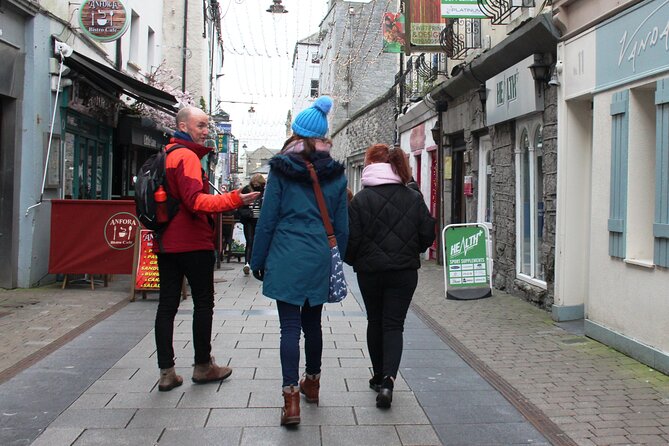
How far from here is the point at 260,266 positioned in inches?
161

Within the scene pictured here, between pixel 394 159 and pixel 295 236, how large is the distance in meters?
1.00

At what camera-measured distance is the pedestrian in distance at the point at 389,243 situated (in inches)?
174

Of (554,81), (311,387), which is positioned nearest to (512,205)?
(554,81)

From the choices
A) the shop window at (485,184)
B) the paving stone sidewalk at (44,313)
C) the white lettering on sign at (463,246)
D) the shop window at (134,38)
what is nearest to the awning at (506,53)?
the shop window at (485,184)

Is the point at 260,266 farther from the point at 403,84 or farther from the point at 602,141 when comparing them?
the point at 403,84

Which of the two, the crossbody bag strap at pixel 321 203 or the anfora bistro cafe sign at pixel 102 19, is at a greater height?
the anfora bistro cafe sign at pixel 102 19

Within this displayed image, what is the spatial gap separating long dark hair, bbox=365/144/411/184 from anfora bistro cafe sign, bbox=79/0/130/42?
650 cm

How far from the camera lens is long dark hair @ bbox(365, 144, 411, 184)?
4.56 meters

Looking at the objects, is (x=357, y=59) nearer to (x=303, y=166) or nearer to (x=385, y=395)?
(x=303, y=166)

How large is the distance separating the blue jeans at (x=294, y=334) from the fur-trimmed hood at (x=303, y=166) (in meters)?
0.76

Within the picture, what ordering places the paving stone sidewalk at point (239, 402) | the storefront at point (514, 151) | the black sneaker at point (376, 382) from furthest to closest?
the storefront at point (514, 151), the black sneaker at point (376, 382), the paving stone sidewalk at point (239, 402)

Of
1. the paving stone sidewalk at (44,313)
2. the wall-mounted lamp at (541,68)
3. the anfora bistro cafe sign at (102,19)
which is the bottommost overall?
the paving stone sidewalk at (44,313)

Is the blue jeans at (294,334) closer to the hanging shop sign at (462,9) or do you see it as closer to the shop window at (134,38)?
the hanging shop sign at (462,9)

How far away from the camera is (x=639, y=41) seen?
5879 millimetres
